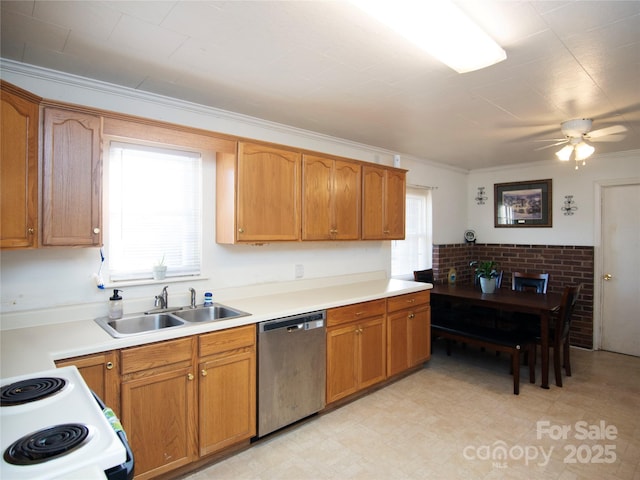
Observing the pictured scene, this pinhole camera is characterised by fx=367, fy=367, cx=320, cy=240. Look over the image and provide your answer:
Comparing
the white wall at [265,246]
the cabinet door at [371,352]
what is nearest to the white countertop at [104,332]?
the white wall at [265,246]

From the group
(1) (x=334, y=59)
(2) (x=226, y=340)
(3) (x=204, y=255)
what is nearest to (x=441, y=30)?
(1) (x=334, y=59)

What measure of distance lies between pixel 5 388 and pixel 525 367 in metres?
4.35

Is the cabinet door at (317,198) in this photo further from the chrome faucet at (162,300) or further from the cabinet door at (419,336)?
the cabinet door at (419,336)

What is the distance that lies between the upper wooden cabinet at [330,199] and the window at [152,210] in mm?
867

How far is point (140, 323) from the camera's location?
2.38 meters

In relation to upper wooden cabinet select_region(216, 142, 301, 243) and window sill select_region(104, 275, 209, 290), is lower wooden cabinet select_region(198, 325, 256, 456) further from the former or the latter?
upper wooden cabinet select_region(216, 142, 301, 243)

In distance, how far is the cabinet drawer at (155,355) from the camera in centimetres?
190

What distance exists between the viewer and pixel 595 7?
157 centimetres

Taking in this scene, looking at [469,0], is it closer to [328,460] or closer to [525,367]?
[328,460]

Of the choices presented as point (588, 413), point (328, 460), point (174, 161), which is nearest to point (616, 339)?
point (588, 413)

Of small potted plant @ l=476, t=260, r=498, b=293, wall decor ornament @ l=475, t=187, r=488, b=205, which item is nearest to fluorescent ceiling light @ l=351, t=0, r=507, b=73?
small potted plant @ l=476, t=260, r=498, b=293

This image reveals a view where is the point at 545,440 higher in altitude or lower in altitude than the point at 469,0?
lower

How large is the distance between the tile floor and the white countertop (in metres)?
0.87

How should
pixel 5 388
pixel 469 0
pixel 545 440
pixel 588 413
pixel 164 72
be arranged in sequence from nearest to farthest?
pixel 5 388
pixel 469 0
pixel 164 72
pixel 545 440
pixel 588 413
